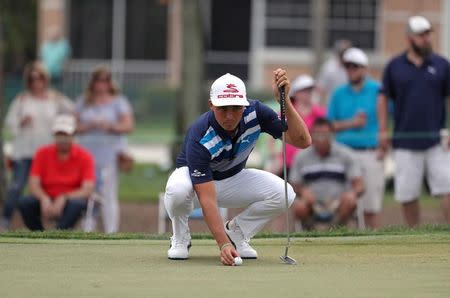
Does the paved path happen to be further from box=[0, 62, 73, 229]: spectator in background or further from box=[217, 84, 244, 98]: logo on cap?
box=[217, 84, 244, 98]: logo on cap

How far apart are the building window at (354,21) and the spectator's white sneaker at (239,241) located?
21.3 m

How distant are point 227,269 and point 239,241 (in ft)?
2.76

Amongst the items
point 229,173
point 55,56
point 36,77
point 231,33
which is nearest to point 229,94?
point 229,173

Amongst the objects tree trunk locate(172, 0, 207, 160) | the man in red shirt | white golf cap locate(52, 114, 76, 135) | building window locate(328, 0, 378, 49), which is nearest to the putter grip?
the man in red shirt

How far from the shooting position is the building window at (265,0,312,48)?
31.6m

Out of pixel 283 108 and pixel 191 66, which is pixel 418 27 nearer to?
pixel 283 108

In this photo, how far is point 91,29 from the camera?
3338cm

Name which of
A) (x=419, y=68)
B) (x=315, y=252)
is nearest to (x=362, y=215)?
(x=419, y=68)

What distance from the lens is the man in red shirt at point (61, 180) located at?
14.2 metres

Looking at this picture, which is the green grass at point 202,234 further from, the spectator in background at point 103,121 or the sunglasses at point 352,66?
the spectator in background at point 103,121

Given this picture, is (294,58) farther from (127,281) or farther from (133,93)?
(127,281)

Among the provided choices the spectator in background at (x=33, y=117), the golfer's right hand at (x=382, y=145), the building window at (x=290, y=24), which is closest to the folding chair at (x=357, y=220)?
the golfer's right hand at (x=382, y=145)

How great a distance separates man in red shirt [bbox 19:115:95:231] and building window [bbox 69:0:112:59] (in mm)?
18842

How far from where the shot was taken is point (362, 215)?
14.7 meters
